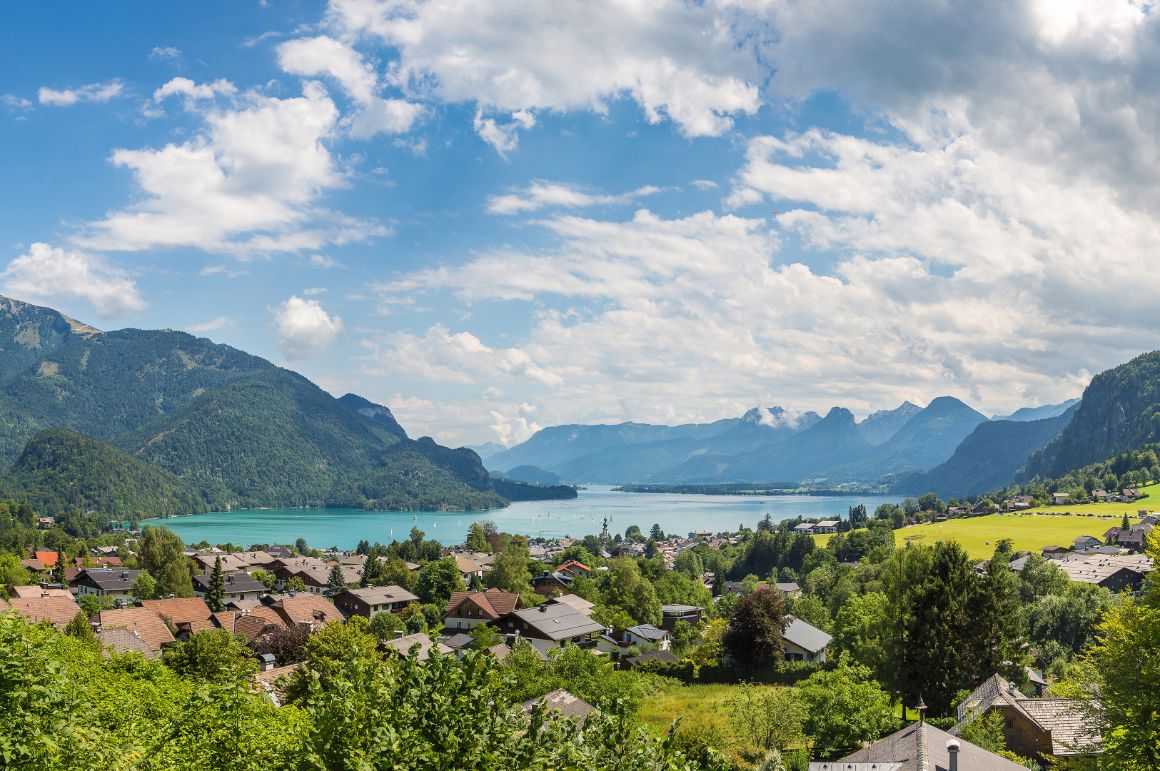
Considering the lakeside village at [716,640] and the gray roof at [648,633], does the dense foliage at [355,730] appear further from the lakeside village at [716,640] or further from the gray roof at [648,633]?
the gray roof at [648,633]

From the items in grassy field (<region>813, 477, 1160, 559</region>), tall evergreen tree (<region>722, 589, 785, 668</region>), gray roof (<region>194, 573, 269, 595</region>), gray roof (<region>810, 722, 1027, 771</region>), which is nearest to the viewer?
gray roof (<region>810, 722, 1027, 771</region>)

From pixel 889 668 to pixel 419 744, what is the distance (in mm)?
31610

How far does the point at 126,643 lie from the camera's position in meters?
42.2

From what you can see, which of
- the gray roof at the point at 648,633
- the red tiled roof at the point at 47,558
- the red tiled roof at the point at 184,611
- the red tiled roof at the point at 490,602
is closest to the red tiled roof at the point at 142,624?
the red tiled roof at the point at 184,611

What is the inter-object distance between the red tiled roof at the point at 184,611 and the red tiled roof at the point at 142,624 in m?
3.54

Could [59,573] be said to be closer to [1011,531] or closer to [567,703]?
[567,703]

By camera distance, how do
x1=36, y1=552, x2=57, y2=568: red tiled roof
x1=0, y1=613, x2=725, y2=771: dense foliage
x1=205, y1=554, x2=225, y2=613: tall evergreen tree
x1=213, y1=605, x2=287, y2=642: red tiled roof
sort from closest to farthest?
x1=0, y1=613, x2=725, y2=771: dense foliage < x1=213, y1=605, x2=287, y2=642: red tiled roof < x1=205, y1=554, x2=225, y2=613: tall evergreen tree < x1=36, y1=552, x2=57, y2=568: red tiled roof

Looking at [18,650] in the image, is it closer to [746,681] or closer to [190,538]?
[746,681]

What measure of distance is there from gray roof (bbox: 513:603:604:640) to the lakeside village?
0.25 m

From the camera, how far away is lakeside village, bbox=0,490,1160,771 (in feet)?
66.8

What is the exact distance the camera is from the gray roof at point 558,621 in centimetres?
5278

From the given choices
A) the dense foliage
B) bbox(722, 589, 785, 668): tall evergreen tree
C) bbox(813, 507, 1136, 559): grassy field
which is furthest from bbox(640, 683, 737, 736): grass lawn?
bbox(813, 507, 1136, 559): grassy field

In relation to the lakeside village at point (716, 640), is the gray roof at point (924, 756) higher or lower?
higher

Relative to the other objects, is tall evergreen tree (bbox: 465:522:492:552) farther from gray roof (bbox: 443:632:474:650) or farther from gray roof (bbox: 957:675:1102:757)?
gray roof (bbox: 957:675:1102:757)
